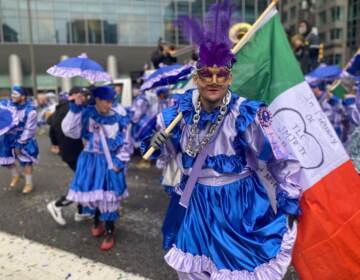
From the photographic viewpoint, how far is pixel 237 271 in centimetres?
233

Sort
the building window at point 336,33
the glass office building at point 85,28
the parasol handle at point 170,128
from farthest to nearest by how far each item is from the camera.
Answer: the building window at point 336,33
the glass office building at point 85,28
the parasol handle at point 170,128

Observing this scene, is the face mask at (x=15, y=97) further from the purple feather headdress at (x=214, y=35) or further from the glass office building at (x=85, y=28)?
the glass office building at (x=85, y=28)

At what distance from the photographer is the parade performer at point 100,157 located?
14.2ft

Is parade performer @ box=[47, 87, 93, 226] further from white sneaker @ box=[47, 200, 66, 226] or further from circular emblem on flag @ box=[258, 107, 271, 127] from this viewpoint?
circular emblem on flag @ box=[258, 107, 271, 127]

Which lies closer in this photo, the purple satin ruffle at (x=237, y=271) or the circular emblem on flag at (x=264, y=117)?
the purple satin ruffle at (x=237, y=271)

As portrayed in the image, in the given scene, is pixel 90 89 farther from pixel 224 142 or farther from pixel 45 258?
pixel 224 142

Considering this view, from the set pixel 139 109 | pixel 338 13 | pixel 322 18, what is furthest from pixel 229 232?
pixel 322 18

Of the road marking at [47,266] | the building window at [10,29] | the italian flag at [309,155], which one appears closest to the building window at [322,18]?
the building window at [10,29]

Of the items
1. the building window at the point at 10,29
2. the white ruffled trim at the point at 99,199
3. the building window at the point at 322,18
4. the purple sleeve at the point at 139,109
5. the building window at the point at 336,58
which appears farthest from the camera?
the building window at the point at 322,18

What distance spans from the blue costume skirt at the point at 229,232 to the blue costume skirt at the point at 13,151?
4835 mm

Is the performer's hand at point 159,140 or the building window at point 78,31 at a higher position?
the building window at point 78,31

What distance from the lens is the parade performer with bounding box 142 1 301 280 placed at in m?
2.36

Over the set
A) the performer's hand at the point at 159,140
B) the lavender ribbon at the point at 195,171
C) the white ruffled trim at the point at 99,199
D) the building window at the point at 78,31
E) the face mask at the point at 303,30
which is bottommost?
the white ruffled trim at the point at 99,199

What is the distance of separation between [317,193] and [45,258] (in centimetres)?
288
